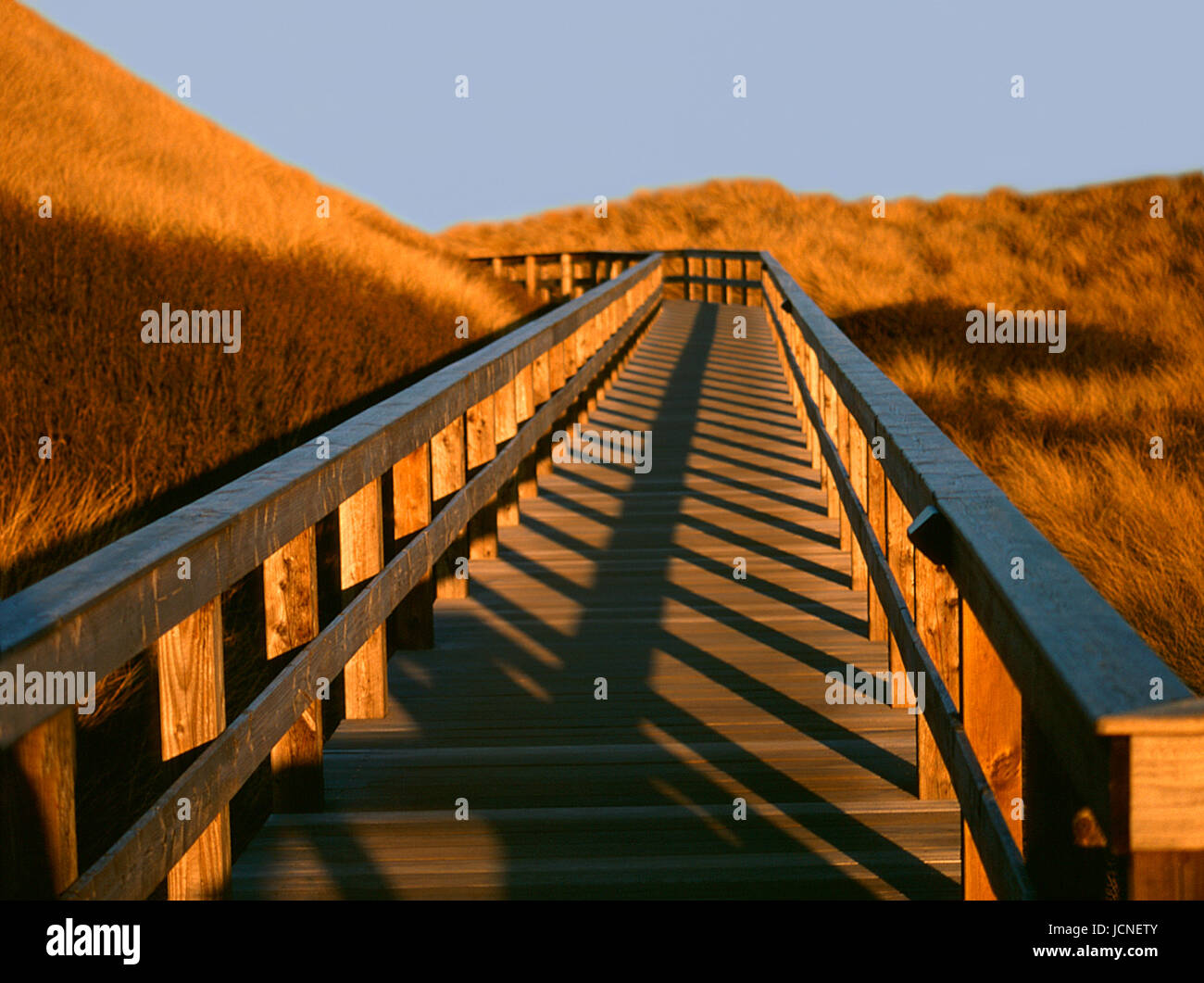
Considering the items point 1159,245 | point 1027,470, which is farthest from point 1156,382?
point 1159,245

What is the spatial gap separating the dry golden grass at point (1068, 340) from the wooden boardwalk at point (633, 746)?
146cm

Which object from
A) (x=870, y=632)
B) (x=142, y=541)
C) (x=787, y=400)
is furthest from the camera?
(x=787, y=400)

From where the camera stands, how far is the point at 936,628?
363 centimetres

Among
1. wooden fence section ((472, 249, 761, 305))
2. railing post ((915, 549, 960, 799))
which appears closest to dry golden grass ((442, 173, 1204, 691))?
wooden fence section ((472, 249, 761, 305))

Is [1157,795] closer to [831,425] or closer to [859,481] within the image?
[859,481]

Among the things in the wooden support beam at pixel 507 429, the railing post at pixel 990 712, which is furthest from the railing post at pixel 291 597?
the wooden support beam at pixel 507 429

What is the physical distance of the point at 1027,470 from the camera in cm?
930

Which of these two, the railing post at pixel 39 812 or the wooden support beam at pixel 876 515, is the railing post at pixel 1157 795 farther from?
the wooden support beam at pixel 876 515

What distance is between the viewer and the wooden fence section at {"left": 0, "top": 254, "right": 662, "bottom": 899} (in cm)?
199

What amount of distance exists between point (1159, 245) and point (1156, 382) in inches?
663

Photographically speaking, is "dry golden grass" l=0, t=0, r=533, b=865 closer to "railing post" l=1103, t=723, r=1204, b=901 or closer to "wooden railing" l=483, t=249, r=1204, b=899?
"wooden railing" l=483, t=249, r=1204, b=899

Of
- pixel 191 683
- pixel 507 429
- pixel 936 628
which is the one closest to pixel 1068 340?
pixel 507 429

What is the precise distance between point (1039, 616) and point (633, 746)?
255 centimetres
